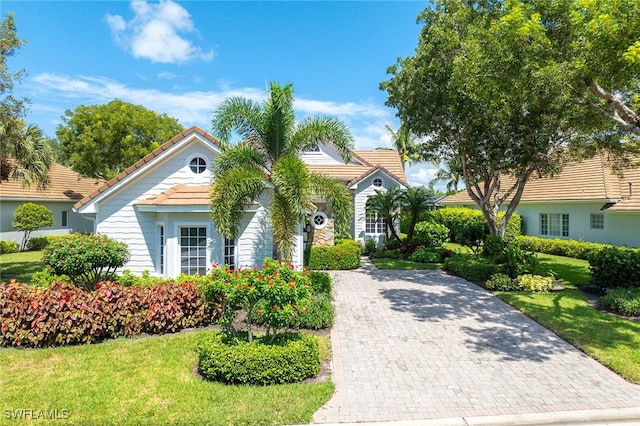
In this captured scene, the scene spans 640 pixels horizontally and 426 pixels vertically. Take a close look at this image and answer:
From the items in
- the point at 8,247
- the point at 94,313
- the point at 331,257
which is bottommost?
the point at 94,313

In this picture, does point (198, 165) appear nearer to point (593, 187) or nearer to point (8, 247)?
point (8, 247)

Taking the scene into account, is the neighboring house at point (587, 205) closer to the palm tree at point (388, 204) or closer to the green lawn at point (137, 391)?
the palm tree at point (388, 204)

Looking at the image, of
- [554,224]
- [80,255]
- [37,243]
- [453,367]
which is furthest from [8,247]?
[554,224]

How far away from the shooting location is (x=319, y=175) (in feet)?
37.7

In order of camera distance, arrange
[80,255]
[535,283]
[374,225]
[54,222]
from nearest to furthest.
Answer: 1. [80,255]
2. [535,283]
3. [374,225]
4. [54,222]

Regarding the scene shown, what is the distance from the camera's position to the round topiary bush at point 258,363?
6.53 m

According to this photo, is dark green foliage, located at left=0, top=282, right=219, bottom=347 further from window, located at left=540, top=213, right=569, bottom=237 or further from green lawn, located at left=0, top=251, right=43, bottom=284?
window, located at left=540, top=213, right=569, bottom=237

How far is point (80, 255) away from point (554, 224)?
27.7 meters

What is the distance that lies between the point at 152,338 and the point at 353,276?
9.53m

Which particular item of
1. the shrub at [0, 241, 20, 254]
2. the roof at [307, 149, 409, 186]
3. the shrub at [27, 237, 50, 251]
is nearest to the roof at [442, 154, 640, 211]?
the roof at [307, 149, 409, 186]

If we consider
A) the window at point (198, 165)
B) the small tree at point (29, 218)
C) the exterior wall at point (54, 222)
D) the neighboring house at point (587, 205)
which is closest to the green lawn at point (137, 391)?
the window at point (198, 165)

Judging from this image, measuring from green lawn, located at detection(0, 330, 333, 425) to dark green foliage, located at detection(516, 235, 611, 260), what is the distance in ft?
57.0

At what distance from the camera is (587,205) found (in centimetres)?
2205

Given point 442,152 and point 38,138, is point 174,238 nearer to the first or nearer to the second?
point 38,138
